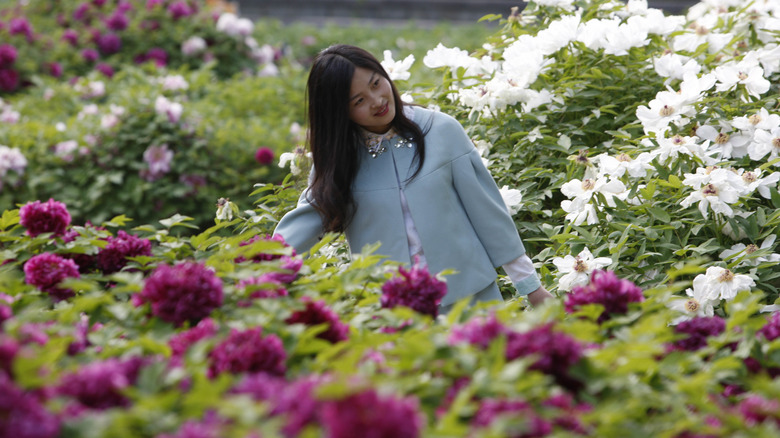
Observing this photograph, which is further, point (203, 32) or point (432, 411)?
point (203, 32)

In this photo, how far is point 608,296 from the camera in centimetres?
142

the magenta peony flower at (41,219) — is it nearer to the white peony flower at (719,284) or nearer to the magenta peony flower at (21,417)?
the magenta peony flower at (21,417)

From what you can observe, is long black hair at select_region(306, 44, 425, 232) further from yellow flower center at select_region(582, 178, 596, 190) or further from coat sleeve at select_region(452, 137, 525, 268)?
yellow flower center at select_region(582, 178, 596, 190)

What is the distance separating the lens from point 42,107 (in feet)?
19.6

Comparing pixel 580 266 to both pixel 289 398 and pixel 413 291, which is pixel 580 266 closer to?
pixel 413 291

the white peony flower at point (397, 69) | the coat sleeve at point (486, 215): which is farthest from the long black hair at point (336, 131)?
the white peony flower at point (397, 69)

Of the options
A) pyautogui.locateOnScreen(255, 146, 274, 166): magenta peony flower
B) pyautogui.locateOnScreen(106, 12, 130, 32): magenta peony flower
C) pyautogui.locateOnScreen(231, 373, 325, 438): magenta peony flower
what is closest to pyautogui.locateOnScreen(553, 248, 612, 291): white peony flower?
pyautogui.locateOnScreen(231, 373, 325, 438): magenta peony flower

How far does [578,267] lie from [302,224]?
2.59 feet

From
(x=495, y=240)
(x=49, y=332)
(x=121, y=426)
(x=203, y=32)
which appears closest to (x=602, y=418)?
(x=121, y=426)

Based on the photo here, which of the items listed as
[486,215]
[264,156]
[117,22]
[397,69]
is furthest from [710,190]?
[117,22]

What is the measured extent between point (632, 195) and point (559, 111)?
1.92ft

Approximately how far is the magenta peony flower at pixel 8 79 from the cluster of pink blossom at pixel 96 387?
21.1 ft

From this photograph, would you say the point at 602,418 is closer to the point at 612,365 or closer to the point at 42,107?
the point at 612,365

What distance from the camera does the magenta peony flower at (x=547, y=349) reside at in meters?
1.11
